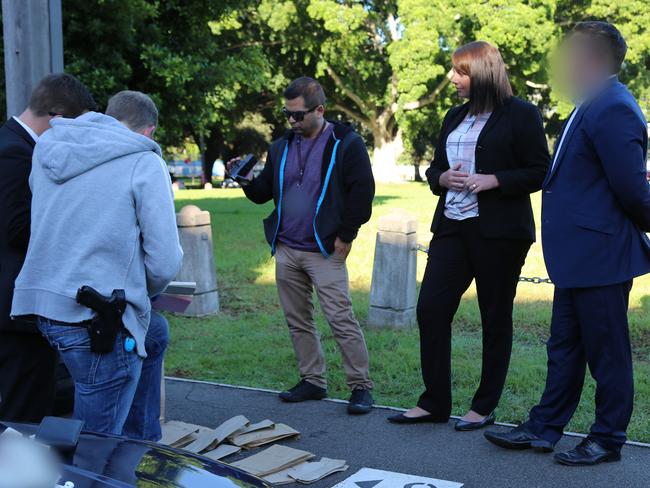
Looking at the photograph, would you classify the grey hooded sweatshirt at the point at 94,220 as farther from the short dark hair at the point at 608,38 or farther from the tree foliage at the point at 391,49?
the tree foliage at the point at 391,49

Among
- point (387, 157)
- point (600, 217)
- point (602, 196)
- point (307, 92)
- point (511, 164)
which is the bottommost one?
point (387, 157)

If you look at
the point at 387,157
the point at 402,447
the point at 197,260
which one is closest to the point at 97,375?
the point at 402,447

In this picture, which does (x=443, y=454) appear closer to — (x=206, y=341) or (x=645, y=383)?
(x=645, y=383)

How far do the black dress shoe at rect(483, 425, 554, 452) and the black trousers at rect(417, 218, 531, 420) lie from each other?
0.38m

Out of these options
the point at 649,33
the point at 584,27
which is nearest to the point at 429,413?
the point at 584,27

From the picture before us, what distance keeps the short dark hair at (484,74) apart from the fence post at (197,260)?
14.5 ft

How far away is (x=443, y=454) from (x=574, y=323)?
1.03 meters

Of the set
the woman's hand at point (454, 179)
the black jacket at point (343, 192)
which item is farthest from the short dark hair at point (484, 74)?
the black jacket at point (343, 192)

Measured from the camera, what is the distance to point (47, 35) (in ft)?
17.9

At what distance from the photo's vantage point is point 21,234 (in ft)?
11.9

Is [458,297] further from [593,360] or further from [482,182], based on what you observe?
[593,360]

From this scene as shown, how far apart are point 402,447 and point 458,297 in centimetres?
96

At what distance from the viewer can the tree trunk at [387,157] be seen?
4319 cm

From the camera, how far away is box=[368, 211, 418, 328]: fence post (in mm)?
7812
